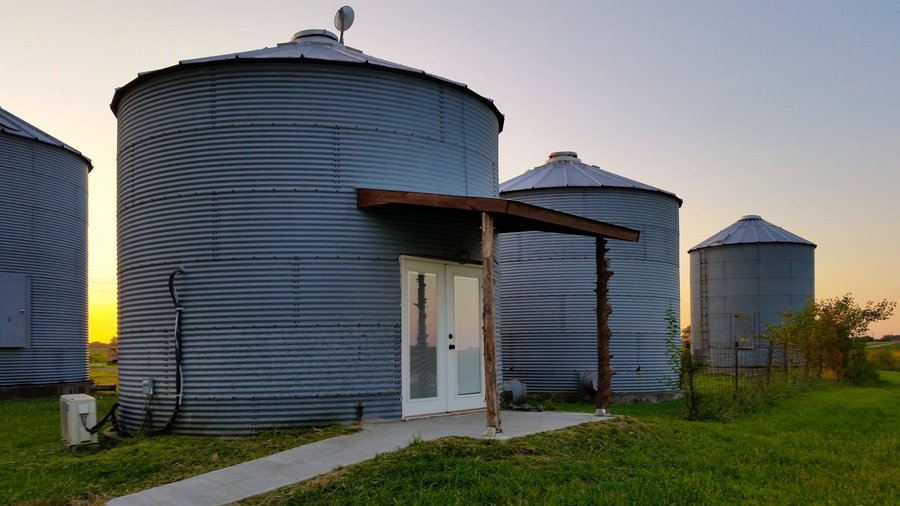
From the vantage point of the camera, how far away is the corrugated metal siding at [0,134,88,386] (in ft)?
66.1

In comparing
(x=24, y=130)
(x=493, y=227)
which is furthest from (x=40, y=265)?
(x=493, y=227)

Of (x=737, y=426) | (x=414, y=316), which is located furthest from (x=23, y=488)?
(x=737, y=426)

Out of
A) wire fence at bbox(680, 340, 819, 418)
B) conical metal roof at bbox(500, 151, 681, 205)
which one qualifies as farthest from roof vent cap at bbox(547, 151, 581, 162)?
wire fence at bbox(680, 340, 819, 418)

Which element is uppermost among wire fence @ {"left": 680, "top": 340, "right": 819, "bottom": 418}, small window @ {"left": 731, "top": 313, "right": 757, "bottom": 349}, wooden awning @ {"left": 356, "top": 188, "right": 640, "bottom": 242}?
wooden awning @ {"left": 356, "top": 188, "right": 640, "bottom": 242}

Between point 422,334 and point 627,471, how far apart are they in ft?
13.0

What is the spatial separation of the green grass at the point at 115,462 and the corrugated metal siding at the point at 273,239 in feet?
1.66

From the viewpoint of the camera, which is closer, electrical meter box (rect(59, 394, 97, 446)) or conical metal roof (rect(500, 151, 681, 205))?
electrical meter box (rect(59, 394, 97, 446))

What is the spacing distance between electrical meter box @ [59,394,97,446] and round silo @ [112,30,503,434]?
64cm

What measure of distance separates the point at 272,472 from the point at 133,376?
4235mm

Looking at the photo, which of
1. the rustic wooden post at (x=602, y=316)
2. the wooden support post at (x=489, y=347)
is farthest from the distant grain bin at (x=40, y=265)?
the wooden support post at (x=489, y=347)

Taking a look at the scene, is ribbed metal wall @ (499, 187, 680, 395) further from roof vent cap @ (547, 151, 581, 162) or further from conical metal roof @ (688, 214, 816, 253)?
conical metal roof @ (688, 214, 816, 253)

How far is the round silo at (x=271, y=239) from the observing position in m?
10.8

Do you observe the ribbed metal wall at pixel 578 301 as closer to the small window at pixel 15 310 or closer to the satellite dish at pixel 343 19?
the satellite dish at pixel 343 19

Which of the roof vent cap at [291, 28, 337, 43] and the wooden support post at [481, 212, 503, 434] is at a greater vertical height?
the roof vent cap at [291, 28, 337, 43]
